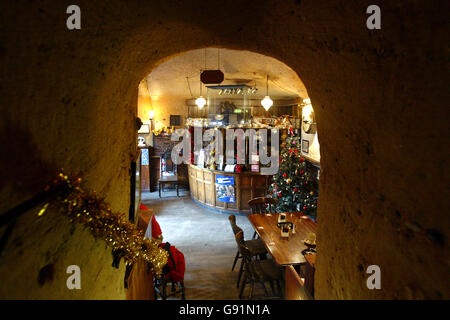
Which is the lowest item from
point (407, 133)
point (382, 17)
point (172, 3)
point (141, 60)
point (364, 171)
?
point (364, 171)

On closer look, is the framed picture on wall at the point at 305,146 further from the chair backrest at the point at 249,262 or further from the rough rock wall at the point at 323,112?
the rough rock wall at the point at 323,112

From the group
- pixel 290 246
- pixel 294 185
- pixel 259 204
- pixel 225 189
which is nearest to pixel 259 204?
pixel 259 204

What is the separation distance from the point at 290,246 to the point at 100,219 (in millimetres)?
3424

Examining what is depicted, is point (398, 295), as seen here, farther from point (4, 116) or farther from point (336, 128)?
point (4, 116)

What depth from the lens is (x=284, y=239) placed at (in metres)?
4.39

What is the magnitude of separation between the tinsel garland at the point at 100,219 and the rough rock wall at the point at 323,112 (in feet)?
0.23

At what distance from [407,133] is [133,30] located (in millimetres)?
1468

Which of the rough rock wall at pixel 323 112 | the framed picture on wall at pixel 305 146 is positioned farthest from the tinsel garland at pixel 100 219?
the framed picture on wall at pixel 305 146

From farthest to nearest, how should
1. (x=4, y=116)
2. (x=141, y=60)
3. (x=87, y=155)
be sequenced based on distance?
1. (x=141, y=60)
2. (x=87, y=155)
3. (x=4, y=116)

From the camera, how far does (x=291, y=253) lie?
12.8ft

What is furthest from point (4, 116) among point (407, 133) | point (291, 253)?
point (291, 253)

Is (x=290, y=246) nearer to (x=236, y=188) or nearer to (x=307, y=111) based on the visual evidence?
(x=307, y=111)

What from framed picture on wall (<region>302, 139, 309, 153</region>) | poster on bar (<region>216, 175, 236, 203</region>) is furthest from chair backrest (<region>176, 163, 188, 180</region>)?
framed picture on wall (<region>302, 139, 309, 153</region>)
